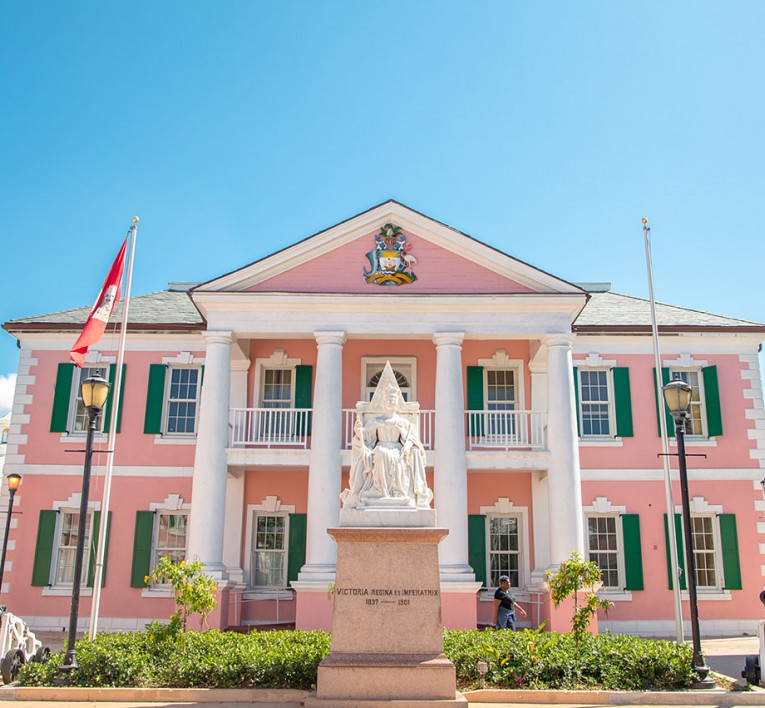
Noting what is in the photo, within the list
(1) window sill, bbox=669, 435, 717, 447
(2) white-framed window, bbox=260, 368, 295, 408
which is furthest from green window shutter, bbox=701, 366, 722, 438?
(2) white-framed window, bbox=260, 368, 295, 408

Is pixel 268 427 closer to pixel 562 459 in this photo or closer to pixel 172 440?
pixel 172 440

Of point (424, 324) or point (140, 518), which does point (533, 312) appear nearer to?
point (424, 324)

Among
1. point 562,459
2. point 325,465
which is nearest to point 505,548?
point 562,459

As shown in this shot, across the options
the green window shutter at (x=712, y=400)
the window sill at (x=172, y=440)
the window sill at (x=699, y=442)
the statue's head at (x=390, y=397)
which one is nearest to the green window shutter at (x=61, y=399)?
the window sill at (x=172, y=440)

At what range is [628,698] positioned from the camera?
9.12 metres

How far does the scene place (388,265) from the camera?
56.4 ft

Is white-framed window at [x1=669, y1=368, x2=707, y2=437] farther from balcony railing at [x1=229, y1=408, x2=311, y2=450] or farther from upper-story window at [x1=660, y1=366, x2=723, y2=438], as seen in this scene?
balcony railing at [x1=229, y1=408, x2=311, y2=450]

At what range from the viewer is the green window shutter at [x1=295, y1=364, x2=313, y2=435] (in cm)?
1892

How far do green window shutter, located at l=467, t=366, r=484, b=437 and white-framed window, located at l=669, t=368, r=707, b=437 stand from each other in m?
4.64

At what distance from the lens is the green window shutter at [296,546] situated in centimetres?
1794

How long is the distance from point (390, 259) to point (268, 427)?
497cm

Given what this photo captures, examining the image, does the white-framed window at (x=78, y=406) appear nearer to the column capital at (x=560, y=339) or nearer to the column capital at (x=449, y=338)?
the column capital at (x=449, y=338)

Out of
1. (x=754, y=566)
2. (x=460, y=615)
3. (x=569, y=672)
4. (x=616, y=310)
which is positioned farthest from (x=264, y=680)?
(x=616, y=310)

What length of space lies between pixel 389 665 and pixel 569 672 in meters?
2.78
